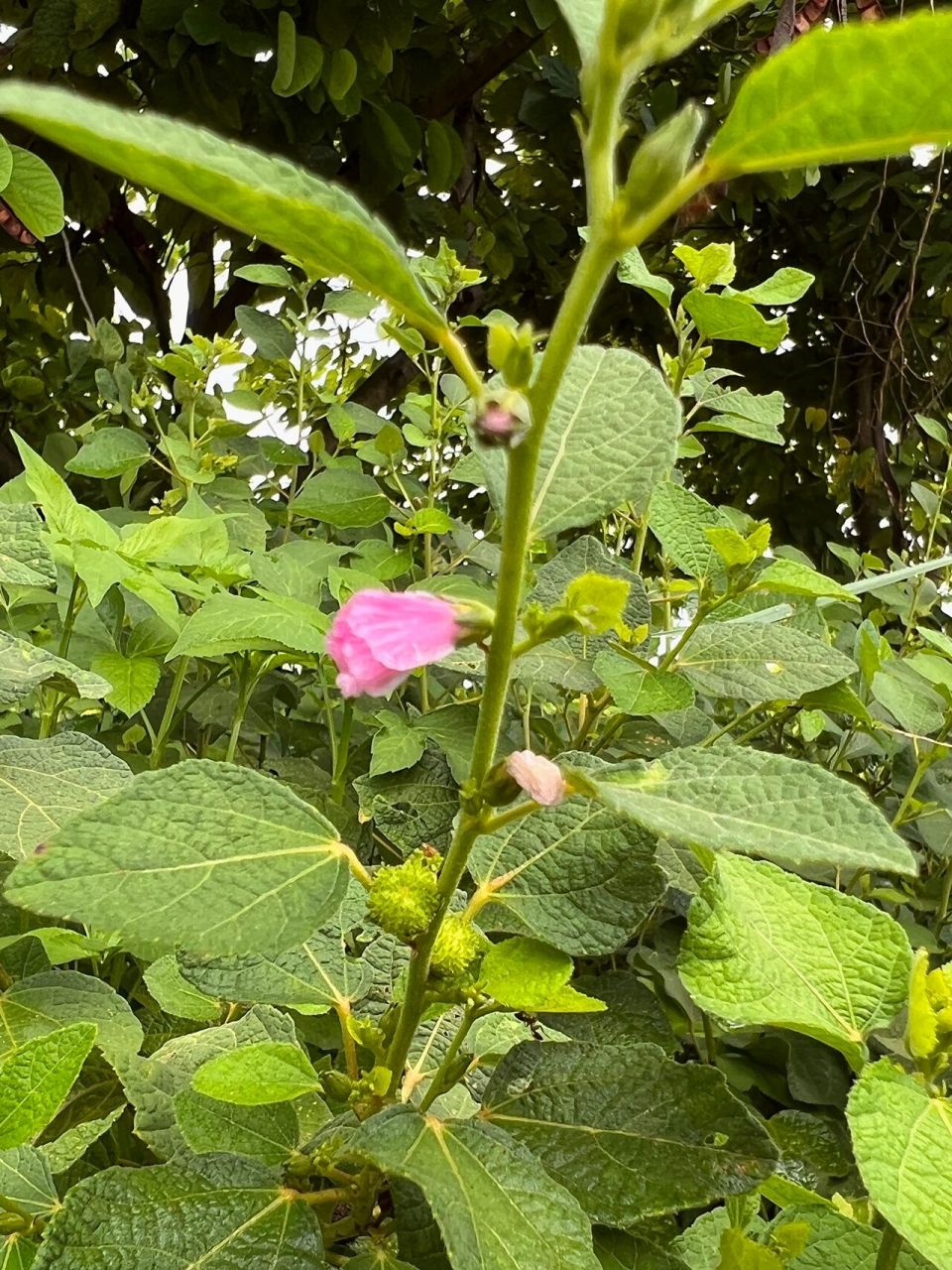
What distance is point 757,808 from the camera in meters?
0.24

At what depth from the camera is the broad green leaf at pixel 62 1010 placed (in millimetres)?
394

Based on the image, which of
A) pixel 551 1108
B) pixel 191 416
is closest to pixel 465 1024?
pixel 551 1108

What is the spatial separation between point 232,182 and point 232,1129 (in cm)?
26

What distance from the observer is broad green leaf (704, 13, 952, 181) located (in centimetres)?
18

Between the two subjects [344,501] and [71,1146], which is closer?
[71,1146]

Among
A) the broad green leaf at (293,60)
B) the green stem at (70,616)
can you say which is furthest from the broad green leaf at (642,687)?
the broad green leaf at (293,60)

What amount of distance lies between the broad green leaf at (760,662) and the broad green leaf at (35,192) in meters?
0.53

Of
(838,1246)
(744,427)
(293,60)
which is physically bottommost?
(838,1246)

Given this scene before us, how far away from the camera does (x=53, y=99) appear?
177mm

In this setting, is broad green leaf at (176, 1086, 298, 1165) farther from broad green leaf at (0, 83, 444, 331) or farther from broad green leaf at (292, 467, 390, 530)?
broad green leaf at (292, 467, 390, 530)

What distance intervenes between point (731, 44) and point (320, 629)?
1.60 meters

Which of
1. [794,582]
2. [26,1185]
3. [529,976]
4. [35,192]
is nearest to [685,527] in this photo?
[794,582]

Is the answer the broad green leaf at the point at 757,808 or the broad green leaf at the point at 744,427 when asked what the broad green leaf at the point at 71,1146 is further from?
the broad green leaf at the point at 744,427

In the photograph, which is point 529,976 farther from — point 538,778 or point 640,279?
point 640,279
